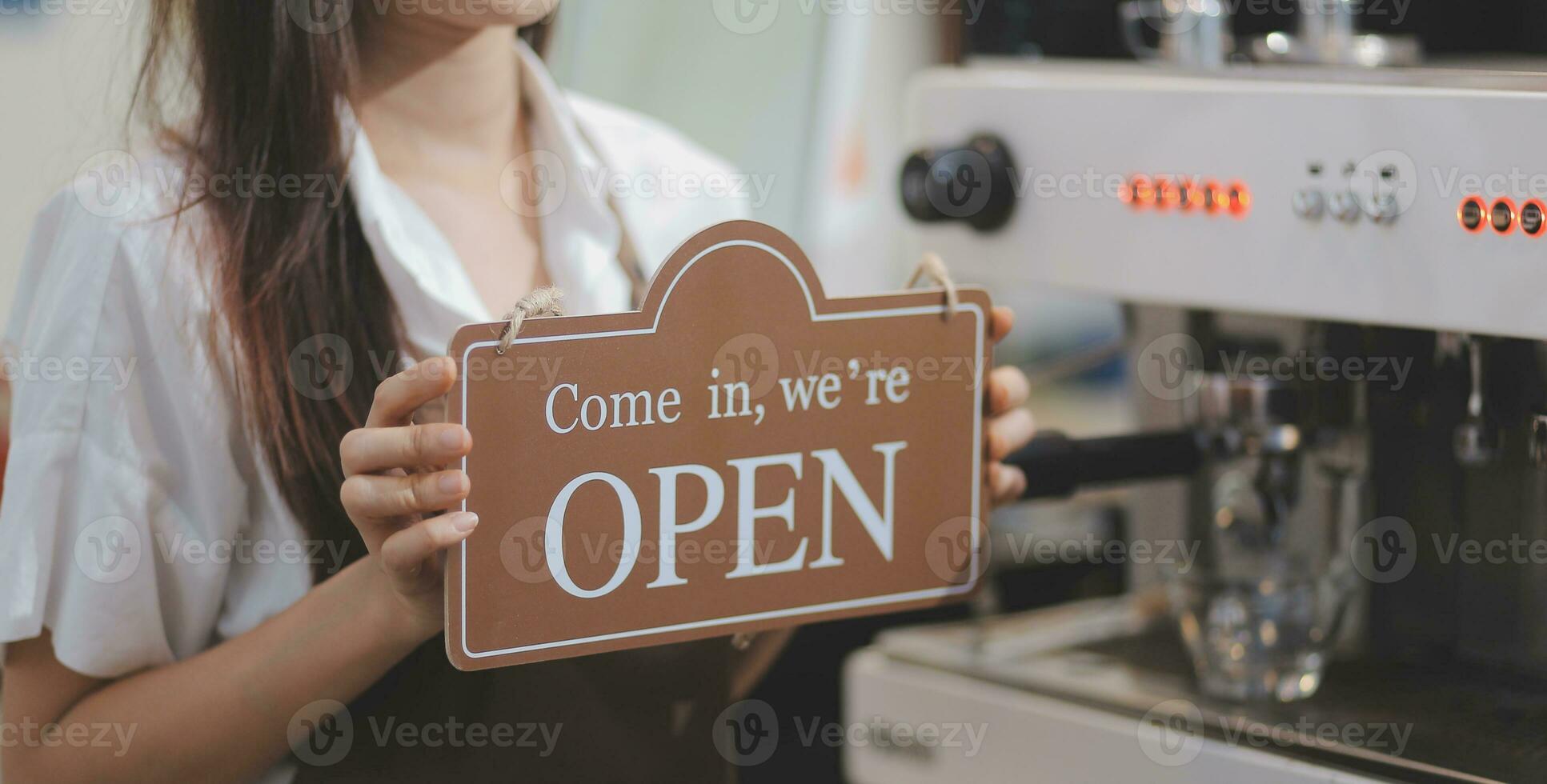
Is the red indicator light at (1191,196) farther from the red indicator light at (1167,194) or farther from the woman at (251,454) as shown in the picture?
the woman at (251,454)

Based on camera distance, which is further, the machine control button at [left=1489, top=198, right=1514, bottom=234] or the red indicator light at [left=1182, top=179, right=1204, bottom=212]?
the red indicator light at [left=1182, top=179, right=1204, bottom=212]

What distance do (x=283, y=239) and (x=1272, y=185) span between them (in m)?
0.51

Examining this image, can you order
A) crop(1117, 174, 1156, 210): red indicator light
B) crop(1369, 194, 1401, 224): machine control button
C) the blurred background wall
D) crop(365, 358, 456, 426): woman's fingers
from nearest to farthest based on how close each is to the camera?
1. crop(365, 358, 456, 426): woman's fingers
2. crop(1369, 194, 1401, 224): machine control button
3. crop(1117, 174, 1156, 210): red indicator light
4. the blurred background wall

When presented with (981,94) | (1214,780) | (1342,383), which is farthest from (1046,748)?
(981,94)

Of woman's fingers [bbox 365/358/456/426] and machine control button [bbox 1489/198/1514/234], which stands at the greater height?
machine control button [bbox 1489/198/1514/234]

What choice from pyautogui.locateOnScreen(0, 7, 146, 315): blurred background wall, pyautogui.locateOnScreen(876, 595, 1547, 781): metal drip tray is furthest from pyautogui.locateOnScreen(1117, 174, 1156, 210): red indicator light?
pyautogui.locateOnScreen(0, 7, 146, 315): blurred background wall

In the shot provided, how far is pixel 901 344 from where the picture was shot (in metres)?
0.73

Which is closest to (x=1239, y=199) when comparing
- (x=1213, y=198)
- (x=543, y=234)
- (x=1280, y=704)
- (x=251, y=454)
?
(x=1213, y=198)

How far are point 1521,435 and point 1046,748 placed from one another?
0.32 meters

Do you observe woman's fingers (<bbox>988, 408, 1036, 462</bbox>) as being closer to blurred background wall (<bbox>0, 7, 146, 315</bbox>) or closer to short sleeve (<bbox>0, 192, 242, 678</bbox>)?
short sleeve (<bbox>0, 192, 242, 678</bbox>)

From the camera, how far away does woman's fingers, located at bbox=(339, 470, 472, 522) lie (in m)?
0.61

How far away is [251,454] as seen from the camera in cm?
73

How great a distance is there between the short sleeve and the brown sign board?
0.58ft

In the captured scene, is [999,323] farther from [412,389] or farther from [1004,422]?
[412,389]
